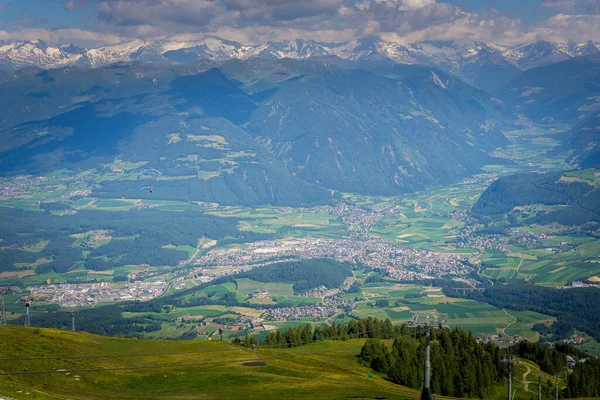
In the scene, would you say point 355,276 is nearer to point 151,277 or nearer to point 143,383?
point 151,277

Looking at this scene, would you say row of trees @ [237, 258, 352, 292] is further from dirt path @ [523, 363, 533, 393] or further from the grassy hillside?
the grassy hillside

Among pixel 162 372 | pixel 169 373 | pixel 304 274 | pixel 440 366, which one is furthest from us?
pixel 304 274

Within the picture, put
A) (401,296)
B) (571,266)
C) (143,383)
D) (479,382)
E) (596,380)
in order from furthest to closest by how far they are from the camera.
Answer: (571,266) < (401,296) < (596,380) < (479,382) < (143,383)

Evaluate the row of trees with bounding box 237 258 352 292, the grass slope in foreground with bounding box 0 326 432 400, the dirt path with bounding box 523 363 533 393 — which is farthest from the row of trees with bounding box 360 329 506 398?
the row of trees with bounding box 237 258 352 292

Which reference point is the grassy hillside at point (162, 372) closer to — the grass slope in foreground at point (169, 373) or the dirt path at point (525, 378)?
the grass slope in foreground at point (169, 373)

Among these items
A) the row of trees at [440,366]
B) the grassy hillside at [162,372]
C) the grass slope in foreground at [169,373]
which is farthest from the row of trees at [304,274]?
the grass slope in foreground at [169,373]

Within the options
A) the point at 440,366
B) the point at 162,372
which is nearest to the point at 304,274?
the point at 440,366

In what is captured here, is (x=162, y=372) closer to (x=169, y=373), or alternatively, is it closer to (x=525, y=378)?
(x=169, y=373)

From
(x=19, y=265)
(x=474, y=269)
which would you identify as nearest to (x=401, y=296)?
(x=474, y=269)
